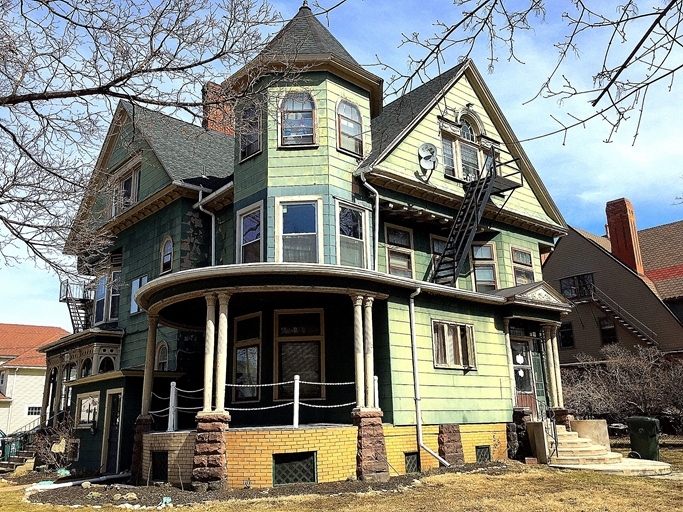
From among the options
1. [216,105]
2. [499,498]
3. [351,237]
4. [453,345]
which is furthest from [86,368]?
[216,105]

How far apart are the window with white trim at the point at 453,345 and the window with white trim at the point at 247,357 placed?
4.33m

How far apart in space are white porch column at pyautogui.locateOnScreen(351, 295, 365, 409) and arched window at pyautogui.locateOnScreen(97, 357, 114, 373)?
11110mm

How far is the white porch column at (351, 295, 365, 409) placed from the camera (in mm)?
Result: 12375

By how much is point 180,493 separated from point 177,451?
3.54 feet

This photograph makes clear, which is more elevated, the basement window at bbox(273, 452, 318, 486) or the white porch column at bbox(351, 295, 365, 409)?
the white porch column at bbox(351, 295, 365, 409)

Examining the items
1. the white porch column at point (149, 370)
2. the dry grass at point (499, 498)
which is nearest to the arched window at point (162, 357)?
the white porch column at point (149, 370)

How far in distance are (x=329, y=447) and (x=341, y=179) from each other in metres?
6.79

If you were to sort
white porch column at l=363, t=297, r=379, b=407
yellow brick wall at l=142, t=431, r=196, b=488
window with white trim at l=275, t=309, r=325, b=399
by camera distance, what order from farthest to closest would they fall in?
window with white trim at l=275, t=309, r=325, b=399
white porch column at l=363, t=297, r=379, b=407
yellow brick wall at l=142, t=431, r=196, b=488

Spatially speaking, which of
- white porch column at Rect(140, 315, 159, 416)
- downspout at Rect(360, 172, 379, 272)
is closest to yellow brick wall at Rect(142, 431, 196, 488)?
white porch column at Rect(140, 315, 159, 416)

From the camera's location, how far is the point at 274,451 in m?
11.3

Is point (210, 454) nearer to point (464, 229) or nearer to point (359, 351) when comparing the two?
point (359, 351)

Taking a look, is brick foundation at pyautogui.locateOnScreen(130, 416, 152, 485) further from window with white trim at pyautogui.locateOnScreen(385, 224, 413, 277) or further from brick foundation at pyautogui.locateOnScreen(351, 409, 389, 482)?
window with white trim at pyautogui.locateOnScreen(385, 224, 413, 277)

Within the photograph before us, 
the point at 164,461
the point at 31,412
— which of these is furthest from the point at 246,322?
the point at 31,412

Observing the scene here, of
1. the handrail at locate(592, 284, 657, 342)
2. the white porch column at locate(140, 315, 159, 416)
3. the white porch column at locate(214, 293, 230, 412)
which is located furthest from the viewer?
the handrail at locate(592, 284, 657, 342)
